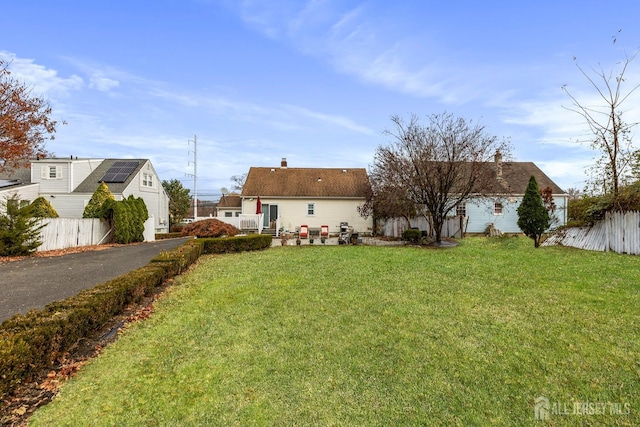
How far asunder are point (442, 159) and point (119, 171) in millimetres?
22284

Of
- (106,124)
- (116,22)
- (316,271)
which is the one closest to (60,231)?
(106,124)

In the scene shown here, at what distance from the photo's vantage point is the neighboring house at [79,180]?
21.1m

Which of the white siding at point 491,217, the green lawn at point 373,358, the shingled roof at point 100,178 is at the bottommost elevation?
the green lawn at point 373,358

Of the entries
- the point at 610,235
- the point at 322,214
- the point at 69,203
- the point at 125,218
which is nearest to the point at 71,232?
the point at 125,218

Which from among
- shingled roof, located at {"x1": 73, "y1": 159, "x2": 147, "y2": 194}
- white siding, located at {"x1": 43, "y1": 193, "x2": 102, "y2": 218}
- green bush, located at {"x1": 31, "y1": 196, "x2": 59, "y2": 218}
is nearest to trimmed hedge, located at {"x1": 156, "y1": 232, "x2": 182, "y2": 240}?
shingled roof, located at {"x1": 73, "y1": 159, "x2": 147, "y2": 194}

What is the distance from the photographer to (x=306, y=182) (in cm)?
2462

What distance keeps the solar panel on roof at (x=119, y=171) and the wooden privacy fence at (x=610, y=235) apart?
26.2 metres

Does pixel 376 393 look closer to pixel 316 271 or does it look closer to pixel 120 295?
pixel 120 295

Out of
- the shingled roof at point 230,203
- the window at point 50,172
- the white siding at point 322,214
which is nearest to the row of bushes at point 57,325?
the white siding at point 322,214

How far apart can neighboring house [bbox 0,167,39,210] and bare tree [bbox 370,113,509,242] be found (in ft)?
67.4

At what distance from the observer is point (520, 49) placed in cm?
1066

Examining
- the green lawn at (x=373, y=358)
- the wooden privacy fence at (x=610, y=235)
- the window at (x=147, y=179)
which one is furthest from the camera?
the window at (x=147, y=179)

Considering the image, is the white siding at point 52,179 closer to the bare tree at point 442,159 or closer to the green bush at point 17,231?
the green bush at point 17,231

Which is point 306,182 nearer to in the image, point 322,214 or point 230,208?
point 322,214
